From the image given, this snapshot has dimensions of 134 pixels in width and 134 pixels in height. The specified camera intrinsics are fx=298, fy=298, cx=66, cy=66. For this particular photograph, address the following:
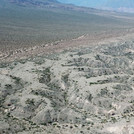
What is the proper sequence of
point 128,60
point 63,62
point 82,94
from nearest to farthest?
point 82,94 < point 63,62 < point 128,60

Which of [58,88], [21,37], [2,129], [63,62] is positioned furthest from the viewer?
[21,37]

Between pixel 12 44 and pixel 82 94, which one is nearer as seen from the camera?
pixel 82 94

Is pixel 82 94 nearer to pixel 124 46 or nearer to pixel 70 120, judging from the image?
pixel 70 120

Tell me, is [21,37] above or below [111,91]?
below

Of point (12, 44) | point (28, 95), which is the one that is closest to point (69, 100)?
point (28, 95)

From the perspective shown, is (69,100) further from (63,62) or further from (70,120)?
(63,62)

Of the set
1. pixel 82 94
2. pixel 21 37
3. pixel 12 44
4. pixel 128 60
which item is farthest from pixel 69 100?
pixel 21 37
